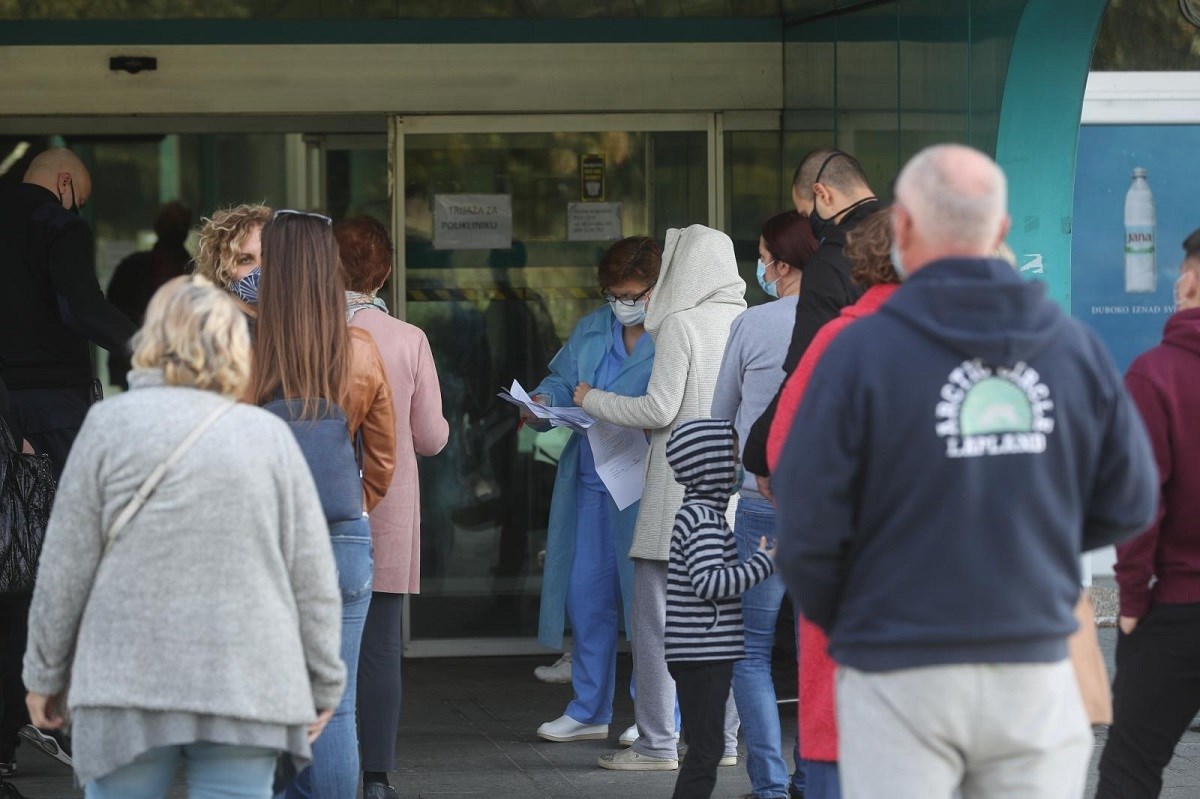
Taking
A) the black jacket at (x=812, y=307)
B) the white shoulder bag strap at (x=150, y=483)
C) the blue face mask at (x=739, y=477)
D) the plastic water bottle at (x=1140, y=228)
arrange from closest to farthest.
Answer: the white shoulder bag strap at (x=150, y=483) < the black jacket at (x=812, y=307) < the blue face mask at (x=739, y=477) < the plastic water bottle at (x=1140, y=228)

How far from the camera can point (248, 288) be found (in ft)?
15.4

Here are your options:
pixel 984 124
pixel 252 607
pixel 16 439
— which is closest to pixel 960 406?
pixel 252 607

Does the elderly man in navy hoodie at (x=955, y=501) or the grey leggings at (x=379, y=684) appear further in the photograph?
the grey leggings at (x=379, y=684)

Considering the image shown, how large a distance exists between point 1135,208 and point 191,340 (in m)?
6.50

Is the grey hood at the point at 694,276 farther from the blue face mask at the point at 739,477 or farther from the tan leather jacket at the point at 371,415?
the tan leather jacket at the point at 371,415

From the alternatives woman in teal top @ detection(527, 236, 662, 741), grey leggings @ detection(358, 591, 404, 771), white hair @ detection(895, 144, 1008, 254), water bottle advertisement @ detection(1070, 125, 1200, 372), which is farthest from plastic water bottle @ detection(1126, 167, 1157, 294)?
white hair @ detection(895, 144, 1008, 254)

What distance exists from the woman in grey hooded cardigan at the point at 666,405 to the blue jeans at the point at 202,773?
99.3 inches

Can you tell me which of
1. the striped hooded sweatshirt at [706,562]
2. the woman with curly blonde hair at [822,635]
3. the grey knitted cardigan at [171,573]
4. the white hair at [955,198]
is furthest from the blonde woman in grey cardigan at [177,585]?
the striped hooded sweatshirt at [706,562]

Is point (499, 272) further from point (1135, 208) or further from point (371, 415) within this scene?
point (371, 415)

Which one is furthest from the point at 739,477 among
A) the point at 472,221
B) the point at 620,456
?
the point at 472,221

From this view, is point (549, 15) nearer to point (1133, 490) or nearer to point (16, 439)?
point (16, 439)

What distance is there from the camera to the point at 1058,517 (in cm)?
291

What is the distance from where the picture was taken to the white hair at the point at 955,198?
9.54 feet

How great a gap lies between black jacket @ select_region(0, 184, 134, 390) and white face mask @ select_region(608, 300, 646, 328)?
1748 mm
